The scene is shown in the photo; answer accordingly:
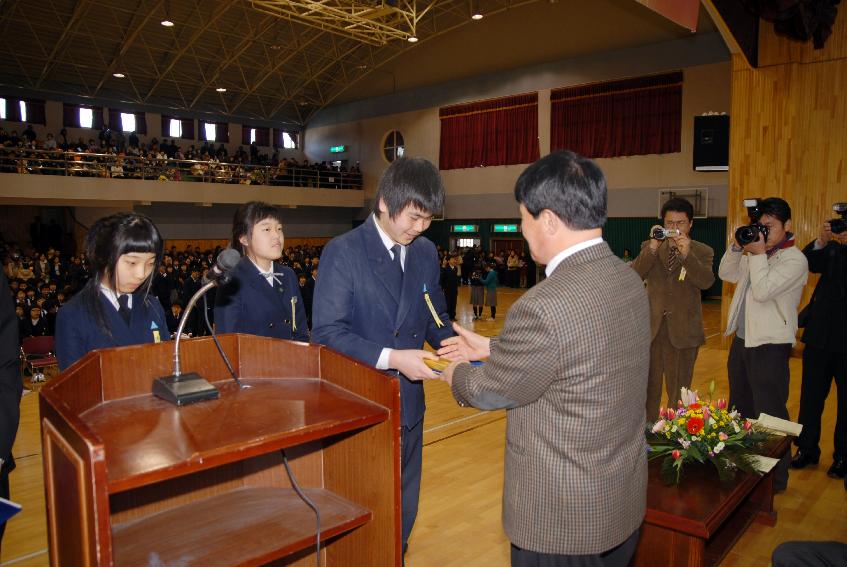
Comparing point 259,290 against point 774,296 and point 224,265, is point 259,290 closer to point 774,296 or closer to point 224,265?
point 224,265

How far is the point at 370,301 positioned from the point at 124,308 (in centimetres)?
95

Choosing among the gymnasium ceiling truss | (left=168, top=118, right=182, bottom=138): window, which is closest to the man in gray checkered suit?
the gymnasium ceiling truss

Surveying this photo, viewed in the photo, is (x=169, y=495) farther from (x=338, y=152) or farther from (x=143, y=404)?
(x=338, y=152)

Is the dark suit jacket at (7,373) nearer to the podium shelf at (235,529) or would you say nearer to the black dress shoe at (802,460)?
the podium shelf at (235,529)

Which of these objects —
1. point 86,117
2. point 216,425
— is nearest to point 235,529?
point 216,425

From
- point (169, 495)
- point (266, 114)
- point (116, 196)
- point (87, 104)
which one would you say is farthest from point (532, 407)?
point (266, 114)

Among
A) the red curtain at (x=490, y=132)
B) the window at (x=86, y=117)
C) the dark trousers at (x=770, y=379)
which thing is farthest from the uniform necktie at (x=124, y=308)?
the window at (x=86, y=117)

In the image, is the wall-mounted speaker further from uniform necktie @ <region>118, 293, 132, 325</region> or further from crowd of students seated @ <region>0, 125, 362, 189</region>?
crowd of students seated @ <region>0, 125, 362, 189</region>

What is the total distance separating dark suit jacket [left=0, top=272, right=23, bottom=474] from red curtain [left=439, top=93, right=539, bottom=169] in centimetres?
1611

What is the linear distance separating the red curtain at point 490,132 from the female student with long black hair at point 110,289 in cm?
1554

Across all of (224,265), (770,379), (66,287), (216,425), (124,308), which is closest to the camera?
(216,425)

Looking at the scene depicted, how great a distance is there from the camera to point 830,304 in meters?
3.65

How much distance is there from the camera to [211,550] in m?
1.35

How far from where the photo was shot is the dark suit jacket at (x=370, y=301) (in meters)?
2.02
